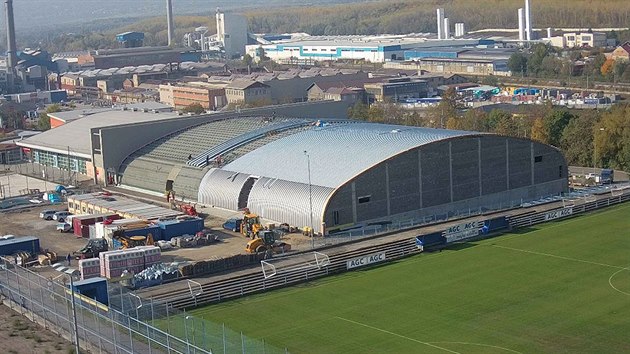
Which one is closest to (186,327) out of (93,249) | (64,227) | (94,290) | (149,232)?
(94,290)

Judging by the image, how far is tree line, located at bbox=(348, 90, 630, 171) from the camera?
33219 mm

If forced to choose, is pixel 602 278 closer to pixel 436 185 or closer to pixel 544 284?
pixel 544 284

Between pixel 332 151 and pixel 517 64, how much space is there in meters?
43.8

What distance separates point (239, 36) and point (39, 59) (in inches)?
1119

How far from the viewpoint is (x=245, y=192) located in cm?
2742

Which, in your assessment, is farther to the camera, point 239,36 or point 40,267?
point 239,36

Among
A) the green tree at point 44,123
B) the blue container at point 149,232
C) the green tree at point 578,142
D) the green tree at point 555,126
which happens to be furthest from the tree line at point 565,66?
the blue container at point 149,232

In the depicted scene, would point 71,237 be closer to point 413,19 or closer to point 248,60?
point 248,60

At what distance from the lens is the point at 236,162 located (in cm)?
2873

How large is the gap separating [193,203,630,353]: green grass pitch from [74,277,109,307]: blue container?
5.91 ft

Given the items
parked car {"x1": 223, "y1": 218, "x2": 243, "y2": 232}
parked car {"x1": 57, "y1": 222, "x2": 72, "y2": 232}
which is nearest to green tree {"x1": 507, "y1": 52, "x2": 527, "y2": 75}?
parked car {"x1": 223, "y1": 218, "x2": 243, "y2": 232}

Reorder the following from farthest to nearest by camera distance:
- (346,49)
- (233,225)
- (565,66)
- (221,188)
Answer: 1. (346,49)
2. (565,66)
3. (221,188)
4. (233,225)

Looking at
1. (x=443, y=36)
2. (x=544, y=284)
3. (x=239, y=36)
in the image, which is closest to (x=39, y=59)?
(x=239, y=36)

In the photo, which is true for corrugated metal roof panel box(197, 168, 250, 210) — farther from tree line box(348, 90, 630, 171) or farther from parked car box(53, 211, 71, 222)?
tree line box(348, 90, 630, 171)
